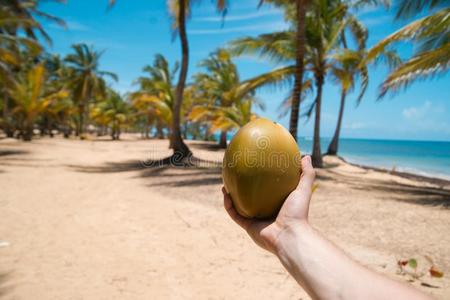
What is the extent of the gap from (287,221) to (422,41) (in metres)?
8.12

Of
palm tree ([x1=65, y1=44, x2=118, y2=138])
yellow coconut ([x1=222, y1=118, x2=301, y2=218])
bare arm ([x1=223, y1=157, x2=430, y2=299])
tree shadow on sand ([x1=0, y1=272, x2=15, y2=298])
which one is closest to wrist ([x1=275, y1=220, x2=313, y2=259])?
bare arm ([x1=223, y1=157, x2=430, y2=299])

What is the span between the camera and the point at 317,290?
3.56ft

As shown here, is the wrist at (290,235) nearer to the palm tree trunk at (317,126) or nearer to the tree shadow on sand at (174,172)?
the tree shadow on sand at (174,172)

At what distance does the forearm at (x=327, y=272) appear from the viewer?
961mm

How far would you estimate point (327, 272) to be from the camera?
1.10m

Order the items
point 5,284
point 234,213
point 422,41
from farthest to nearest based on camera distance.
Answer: point 422,41
point 5,284
point 234,213

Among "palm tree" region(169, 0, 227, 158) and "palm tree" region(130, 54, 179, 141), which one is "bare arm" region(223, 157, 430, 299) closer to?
"palm tree" region(169, 0, 227, 158)

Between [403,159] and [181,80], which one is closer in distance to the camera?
[181,80]

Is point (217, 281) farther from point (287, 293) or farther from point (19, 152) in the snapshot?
point (19, 152)

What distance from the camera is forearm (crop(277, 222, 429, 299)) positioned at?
0.96m

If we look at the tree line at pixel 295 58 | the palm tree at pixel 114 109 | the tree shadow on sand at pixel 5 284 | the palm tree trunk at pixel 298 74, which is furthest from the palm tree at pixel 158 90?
the tree shadow on sand at pixel 5 284

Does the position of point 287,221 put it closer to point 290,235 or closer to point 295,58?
point 290,235

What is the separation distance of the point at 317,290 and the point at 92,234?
338 cm

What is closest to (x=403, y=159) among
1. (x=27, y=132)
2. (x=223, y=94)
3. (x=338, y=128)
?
(x=338, y=128)
